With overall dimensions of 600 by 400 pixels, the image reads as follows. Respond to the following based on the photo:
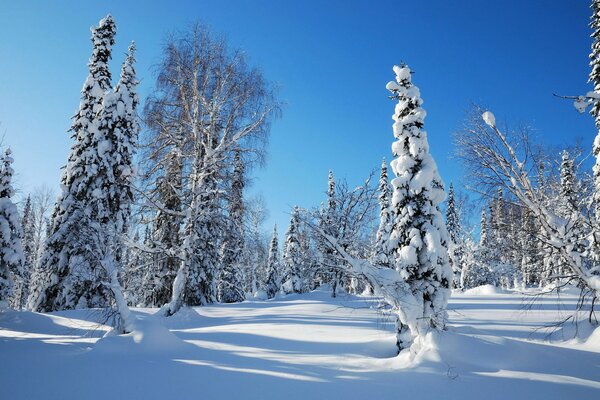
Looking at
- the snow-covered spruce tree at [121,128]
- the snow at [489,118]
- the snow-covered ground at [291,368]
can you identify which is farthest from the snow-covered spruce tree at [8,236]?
the snow at [489,118]

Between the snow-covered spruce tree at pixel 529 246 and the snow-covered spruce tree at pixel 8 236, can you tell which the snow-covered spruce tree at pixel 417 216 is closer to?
the snow-covered spruce tree at pixel 529 246

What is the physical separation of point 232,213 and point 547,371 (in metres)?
11.1

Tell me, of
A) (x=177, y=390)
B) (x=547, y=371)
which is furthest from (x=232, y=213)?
(x=547, y=371)

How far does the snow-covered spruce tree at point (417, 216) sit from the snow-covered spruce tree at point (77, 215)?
1357 cm

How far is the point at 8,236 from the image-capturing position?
51.8ft

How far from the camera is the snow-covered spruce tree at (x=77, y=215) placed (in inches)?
656

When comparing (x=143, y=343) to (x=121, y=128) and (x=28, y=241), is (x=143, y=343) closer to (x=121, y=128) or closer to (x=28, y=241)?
(x=121, y=128)

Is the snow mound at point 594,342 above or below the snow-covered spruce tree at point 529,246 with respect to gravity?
below

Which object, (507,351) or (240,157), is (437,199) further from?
(240,157)

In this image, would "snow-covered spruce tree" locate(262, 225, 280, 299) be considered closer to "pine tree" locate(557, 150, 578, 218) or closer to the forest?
the forest

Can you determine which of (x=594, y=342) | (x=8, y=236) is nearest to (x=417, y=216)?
(x=594, y=342)

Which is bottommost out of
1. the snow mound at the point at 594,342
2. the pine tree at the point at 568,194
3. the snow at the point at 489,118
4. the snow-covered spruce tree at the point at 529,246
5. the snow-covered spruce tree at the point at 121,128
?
the snow mound at the point at 594,342

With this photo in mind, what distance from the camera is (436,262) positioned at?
8570mm

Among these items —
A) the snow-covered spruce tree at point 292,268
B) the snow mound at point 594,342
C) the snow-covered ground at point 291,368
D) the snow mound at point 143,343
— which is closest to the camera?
the snow-covered ground at point 291,368
